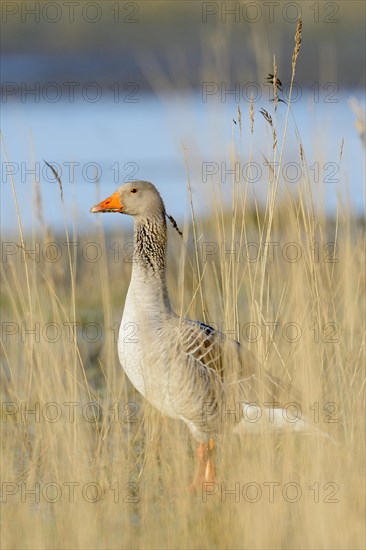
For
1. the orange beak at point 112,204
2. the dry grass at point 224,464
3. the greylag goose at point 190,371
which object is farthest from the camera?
the orange beak at point 112,204

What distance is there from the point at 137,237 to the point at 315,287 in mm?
1117

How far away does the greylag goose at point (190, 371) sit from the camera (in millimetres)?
5906

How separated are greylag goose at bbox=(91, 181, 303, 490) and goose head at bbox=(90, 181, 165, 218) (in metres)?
0.09

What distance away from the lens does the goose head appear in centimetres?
637

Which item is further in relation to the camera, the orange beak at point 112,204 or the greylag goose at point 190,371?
the orange beak at point 112,204

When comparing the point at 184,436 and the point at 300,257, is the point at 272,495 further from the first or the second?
the point at 184,436

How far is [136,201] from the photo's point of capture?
643 cm

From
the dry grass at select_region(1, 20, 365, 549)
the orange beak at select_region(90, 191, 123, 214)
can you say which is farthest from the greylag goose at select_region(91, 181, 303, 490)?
the dry grass at select_region(1, 20, 365, 549)

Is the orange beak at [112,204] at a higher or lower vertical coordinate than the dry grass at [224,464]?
higher

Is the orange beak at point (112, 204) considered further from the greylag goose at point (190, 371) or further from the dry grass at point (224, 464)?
the dry grass at point (224, 464)

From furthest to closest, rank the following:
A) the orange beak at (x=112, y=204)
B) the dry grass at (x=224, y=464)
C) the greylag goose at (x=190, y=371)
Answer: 1. the orange beak at (x=112, y=204)
2. the greylag goose at (x=190, y=371)
3. the dry grass at (x=224, y=464)

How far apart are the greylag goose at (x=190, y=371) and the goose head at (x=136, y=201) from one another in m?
0.09

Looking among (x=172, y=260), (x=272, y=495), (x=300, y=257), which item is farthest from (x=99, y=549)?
(x=172, y=260)

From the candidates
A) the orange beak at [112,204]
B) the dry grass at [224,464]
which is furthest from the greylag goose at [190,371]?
the dry grass at [224,464]
